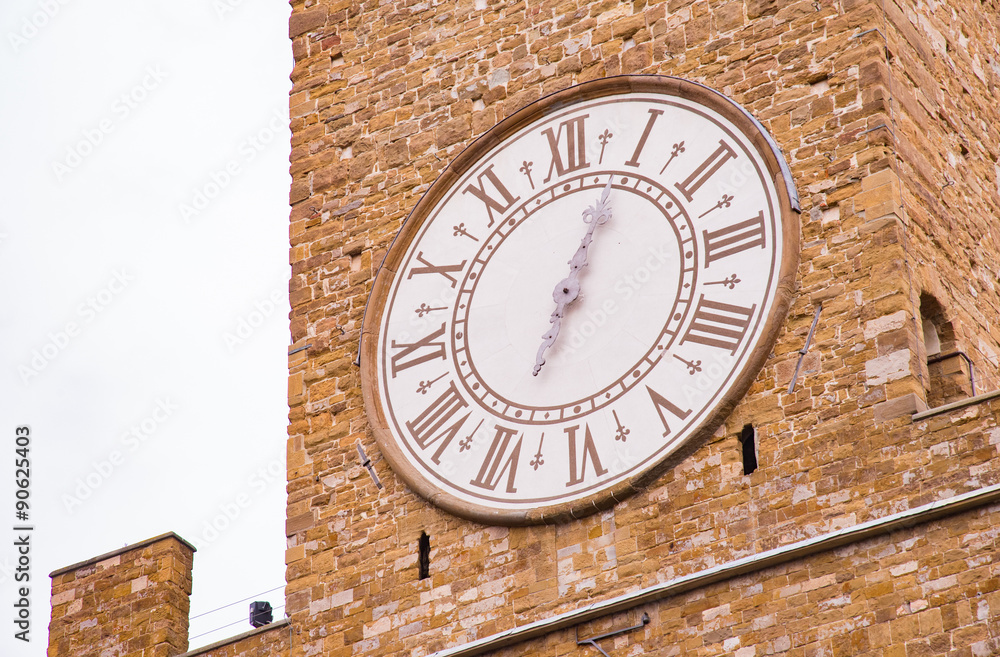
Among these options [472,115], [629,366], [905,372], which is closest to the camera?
[905,372]

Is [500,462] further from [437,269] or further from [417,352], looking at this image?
[437,269]

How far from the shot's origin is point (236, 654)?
62.2 ft

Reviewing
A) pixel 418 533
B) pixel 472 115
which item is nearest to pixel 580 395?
pixel 418 533

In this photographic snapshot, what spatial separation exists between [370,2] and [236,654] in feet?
19.5

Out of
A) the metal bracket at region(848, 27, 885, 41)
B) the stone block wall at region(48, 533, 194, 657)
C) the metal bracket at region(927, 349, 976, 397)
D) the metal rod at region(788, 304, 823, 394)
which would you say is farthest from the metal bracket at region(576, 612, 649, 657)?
the metal bracket at region(848, 27, 885, 41)

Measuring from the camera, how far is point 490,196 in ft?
64.5

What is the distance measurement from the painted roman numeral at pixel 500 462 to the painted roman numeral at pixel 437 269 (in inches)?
61.5

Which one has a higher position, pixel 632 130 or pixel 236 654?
pixel 632 130

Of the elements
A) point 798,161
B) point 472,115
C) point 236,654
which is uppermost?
point 472,115

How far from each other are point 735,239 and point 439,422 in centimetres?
270

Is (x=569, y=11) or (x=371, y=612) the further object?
(x=569, y=11)

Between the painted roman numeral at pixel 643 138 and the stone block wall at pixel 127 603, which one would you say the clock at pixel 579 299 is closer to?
the painted roman numeral at pixel 643 138

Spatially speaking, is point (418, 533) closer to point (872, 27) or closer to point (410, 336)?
point (410, 336)

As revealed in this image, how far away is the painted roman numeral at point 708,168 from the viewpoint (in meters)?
18.6
